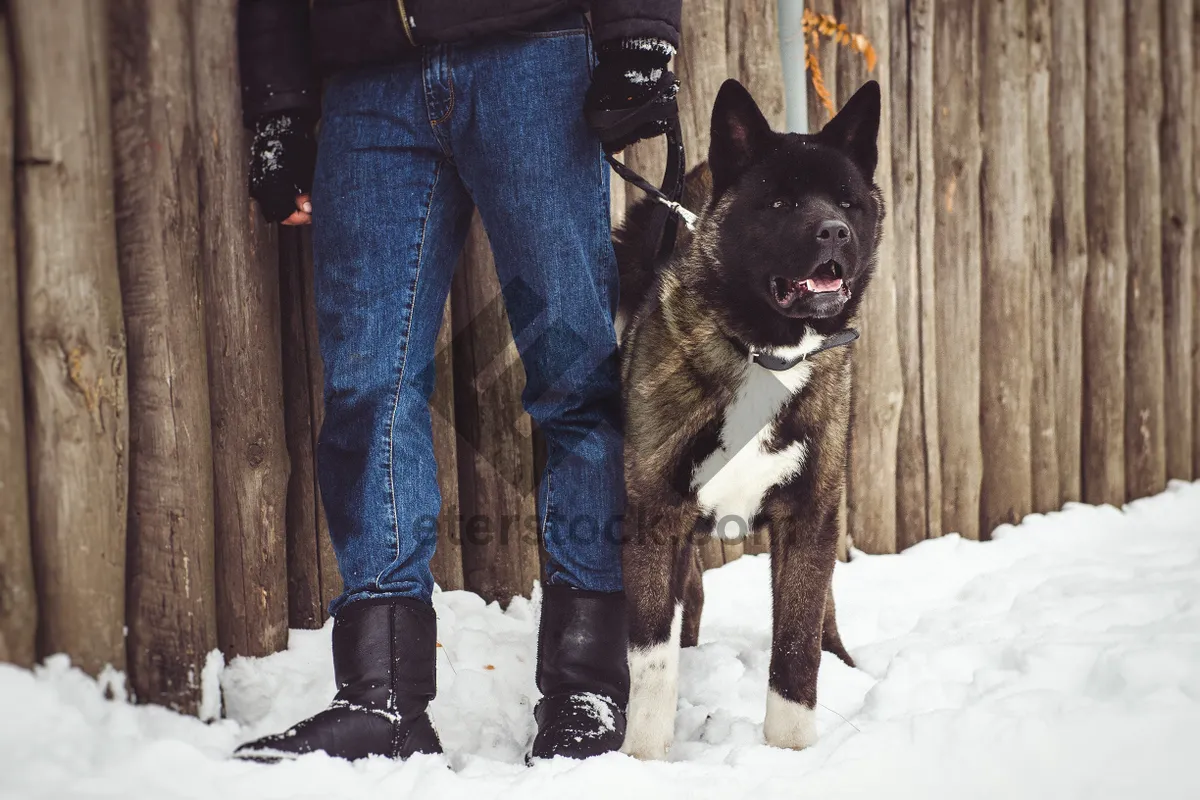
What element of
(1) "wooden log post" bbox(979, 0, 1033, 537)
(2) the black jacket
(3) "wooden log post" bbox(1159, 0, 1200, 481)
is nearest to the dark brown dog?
(2) the black jacket

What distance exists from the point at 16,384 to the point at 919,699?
7.69 ft

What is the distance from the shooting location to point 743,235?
2.35 metres

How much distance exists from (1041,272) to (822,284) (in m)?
2.49

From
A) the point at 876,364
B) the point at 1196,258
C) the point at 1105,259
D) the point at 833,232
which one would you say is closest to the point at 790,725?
the point at 833,232

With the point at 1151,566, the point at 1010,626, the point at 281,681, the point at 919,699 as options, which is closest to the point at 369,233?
the point at 281,681

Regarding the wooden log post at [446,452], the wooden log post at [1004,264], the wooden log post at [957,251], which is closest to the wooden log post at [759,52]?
the wooden log post at [957,251]

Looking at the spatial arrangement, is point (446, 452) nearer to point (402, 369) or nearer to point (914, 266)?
point (402, 369)

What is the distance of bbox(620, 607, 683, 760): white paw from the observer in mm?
2109

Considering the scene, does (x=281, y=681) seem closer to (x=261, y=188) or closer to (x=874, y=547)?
(x=261, y=188)

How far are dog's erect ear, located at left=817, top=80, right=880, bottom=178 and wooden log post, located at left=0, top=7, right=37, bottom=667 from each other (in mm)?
2016

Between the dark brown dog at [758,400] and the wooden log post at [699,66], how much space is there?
83cm

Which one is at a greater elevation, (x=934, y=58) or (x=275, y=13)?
(x=934, y=58)

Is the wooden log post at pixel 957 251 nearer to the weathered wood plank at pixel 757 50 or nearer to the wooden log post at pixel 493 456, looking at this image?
the weathered wood plank at pixel 757 50

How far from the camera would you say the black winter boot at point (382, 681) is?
1890 millimetres
